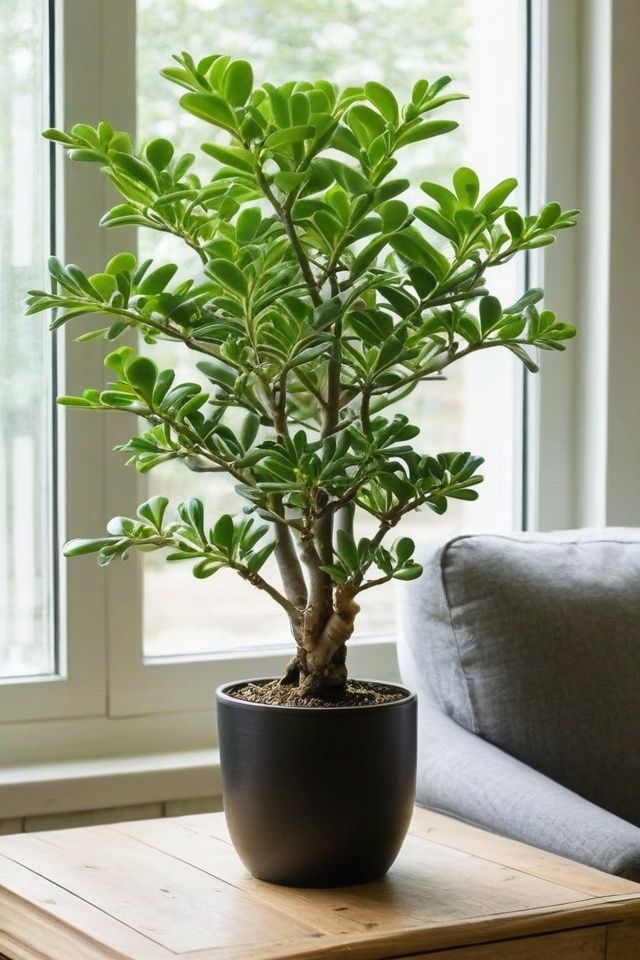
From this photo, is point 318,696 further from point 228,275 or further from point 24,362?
point 24,362

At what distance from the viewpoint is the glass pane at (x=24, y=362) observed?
1872mm

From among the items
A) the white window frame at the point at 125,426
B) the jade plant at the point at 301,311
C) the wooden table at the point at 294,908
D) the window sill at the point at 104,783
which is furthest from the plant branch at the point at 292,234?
the window sill at the point at 104,783

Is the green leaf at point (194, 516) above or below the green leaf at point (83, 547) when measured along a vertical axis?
above

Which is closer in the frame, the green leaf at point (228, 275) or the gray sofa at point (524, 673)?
the green leaf at point (228, 275)

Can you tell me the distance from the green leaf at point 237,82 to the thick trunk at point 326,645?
1.63 ft

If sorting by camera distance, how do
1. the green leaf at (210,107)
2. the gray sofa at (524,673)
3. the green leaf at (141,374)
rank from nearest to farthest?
1. the green leaf at (210,107)
2. the green leaf at (141,374)
3. the gray sofa at (524,673)

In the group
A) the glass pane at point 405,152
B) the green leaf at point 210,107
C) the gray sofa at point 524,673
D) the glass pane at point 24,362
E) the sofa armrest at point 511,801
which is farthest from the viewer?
the glass pane at point 405,152

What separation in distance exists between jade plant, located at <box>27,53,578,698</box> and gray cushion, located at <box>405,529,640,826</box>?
1.54ft

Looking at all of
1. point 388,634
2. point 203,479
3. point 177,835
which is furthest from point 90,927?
point 388,634

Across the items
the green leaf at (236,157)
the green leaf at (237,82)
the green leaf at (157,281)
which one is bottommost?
the green leaf at (157,281)

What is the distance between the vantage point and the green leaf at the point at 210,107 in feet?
3.53

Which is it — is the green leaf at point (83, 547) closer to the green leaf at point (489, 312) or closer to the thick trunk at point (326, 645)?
the thick trunk at point (326, 645)

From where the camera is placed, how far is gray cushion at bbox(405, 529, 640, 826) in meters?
1.69

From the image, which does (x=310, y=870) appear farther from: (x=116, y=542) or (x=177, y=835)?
(x=116, y=542)
